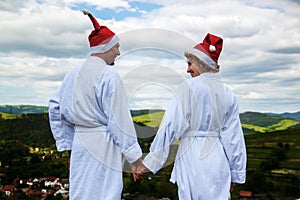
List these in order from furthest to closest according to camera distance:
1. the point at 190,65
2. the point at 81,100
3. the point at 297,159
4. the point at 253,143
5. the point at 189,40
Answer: the point at 253,143
the point at 297,159
the point at 190,65
the point at 189,40
the point at 81,100

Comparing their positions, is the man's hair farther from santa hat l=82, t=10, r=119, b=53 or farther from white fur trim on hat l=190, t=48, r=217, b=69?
santa hat l=82, t=10, r=119, b=53

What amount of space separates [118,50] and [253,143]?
2909cm

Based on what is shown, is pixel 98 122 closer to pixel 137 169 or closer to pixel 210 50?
pixel 137 169

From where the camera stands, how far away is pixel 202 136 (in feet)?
14.6

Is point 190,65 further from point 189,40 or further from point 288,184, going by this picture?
point 288,184

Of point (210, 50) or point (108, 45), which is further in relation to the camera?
point (210, 50)

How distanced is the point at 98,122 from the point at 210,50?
1364 millimetres

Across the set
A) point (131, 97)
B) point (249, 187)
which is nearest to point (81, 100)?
point (131, 97)

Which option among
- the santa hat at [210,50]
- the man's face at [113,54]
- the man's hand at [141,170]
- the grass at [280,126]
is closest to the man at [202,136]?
the santa hat at [210,50]

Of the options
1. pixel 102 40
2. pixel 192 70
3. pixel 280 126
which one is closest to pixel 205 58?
pixel 192 70

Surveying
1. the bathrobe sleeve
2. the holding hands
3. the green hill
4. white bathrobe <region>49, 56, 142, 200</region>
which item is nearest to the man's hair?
the bathrobe sleeve

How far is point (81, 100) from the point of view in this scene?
13.0 feet

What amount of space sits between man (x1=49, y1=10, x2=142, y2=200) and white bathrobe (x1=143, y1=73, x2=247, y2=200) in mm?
427

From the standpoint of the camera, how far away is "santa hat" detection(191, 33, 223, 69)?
455 cm
